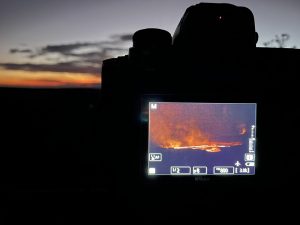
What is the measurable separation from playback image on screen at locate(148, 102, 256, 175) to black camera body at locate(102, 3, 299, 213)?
34mm

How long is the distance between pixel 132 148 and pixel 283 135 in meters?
0.80

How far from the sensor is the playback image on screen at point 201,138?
1794 mm

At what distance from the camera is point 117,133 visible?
1965mm

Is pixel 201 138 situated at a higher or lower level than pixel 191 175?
higher

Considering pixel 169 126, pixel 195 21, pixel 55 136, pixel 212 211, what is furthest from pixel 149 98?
pixel 55 136

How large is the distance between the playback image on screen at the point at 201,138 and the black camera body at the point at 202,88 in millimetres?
34

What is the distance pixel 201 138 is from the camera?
183 centimetres

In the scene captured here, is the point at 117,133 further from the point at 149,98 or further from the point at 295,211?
the point at 295,211

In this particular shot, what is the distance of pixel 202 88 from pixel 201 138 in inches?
9.7

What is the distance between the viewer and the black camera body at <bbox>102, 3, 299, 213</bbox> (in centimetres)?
183

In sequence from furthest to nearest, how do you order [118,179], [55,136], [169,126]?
[55,136], [118,179], [169,126]

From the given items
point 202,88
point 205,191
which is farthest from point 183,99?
point 205,191

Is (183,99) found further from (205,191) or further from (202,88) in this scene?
(205,191)

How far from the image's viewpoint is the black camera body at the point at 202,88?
6.00 feet
